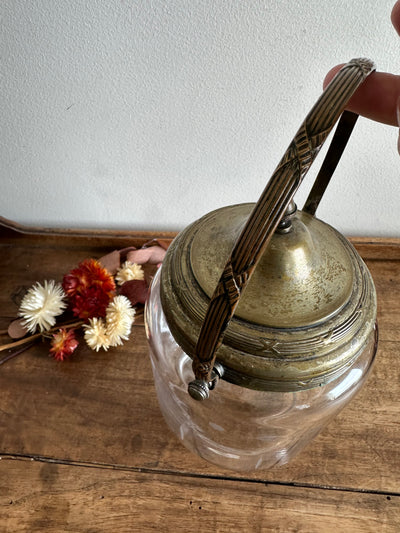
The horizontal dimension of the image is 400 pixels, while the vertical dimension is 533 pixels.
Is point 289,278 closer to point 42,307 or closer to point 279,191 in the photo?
point 279,191

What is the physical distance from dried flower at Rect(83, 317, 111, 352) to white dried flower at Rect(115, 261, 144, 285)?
0.08m

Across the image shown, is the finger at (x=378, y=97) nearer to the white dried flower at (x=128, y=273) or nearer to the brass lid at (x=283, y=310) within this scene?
the brass lid at (x=283, y=310)

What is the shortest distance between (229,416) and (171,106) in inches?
13.9

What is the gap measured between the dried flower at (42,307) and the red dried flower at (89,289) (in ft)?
0.05

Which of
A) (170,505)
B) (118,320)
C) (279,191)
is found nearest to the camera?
(279,191)

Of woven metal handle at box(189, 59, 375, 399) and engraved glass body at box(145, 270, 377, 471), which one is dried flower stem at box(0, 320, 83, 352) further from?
woven metal handle at box(189, 59, 375, 399)

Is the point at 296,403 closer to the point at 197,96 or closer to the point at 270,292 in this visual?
the point at 270,292

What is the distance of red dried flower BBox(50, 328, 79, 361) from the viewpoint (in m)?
0.52

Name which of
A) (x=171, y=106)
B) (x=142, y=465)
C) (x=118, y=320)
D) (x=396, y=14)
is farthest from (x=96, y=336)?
(x=396, y=14)

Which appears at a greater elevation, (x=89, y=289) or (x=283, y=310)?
(x=283, y=310)

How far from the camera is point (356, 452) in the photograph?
46cm

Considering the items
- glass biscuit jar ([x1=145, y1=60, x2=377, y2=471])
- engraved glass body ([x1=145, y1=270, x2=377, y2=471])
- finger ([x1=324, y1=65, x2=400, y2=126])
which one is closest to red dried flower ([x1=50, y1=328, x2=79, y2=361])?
engraved glass body ([x1=145, y1=270, x2=377, y2=471])

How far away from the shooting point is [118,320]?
0.53 meters

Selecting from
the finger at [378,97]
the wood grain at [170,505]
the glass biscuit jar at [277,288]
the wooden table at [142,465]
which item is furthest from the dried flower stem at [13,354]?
the finger at [378,97]
